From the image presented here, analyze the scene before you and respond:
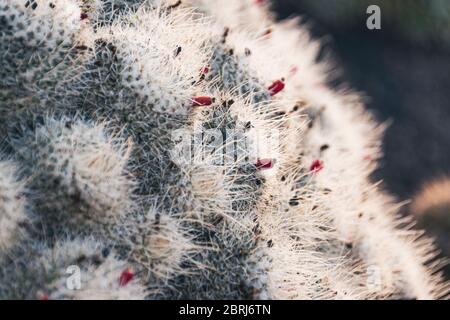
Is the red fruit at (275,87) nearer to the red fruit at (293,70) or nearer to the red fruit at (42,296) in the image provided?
the red fruit at (293,70)

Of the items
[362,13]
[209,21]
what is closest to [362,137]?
[209,21]

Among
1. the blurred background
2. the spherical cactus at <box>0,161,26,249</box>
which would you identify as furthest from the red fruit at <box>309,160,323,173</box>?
the blurred background

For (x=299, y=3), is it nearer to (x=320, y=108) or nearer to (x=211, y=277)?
(x=320, y=108)

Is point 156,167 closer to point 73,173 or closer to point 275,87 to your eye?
point 73,173

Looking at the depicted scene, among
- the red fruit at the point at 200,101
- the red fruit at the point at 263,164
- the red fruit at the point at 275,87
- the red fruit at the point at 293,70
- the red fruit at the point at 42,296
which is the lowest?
the red fruit at the point at 42,296

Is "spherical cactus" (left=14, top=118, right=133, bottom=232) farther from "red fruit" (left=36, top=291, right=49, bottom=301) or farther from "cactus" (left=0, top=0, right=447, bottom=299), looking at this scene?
"red fruit" (left=36, top=291, right=49, bottom=301)

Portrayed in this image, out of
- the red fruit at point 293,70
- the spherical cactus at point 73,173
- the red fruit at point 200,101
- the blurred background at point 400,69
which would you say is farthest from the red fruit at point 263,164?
the blurred background at point 400,69

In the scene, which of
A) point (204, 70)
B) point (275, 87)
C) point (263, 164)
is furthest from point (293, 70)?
point (263, 164)

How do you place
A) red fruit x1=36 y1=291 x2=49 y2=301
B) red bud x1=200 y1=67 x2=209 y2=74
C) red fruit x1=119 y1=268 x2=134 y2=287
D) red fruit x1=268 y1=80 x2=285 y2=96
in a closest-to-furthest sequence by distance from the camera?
red fruit x1=36 y1=291 x2=49 y2=301
red fruit x1=119 y1=268 x2=134 y2=287
red bud x1=200 y1=67 x2=209 y2=74
red fruit x1=268 y1=80 x2=285 y2=96
